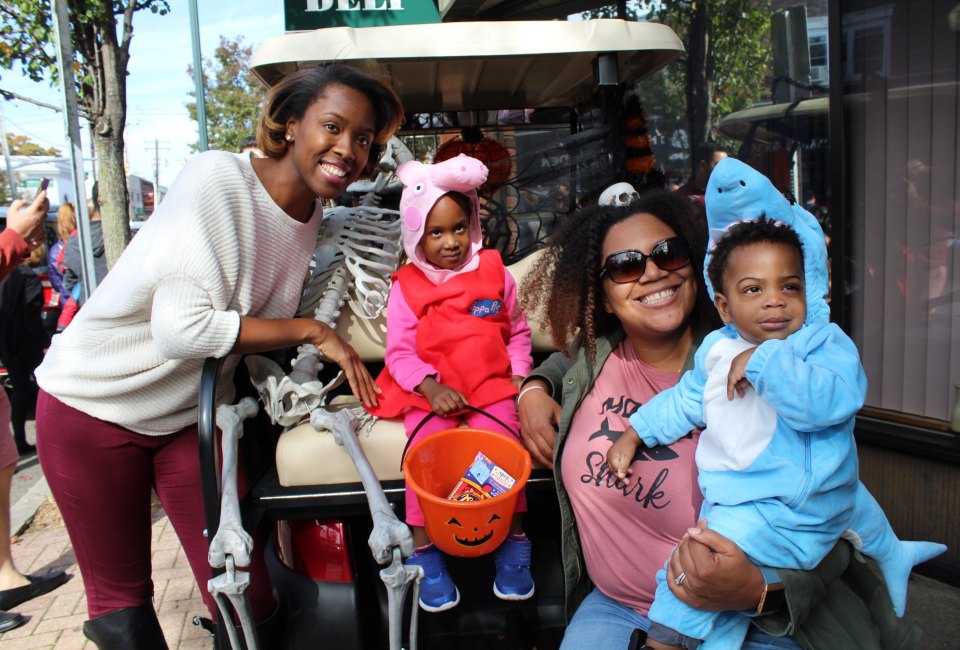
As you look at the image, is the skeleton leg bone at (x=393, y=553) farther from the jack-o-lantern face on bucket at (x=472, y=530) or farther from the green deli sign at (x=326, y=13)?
the green deli sign at (x=326, y=13)

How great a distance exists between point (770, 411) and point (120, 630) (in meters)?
1.80

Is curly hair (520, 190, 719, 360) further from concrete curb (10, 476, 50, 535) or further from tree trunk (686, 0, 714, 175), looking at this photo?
concrete curb (10, 476, 50, 535)

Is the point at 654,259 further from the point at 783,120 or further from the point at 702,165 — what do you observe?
the point at 702,165

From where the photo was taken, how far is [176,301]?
1.70 metres

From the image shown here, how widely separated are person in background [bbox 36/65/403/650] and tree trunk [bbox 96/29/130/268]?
517 cm

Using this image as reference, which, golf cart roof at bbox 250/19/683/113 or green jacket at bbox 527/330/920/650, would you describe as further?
golf cart roof at bbox 250/19/683/113

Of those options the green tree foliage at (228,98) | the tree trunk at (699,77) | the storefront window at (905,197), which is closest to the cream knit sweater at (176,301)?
the storefront window at (905,197)

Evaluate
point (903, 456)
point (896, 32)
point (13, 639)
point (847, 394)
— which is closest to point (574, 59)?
point (896, 32)

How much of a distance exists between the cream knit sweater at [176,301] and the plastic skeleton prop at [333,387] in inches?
7.5

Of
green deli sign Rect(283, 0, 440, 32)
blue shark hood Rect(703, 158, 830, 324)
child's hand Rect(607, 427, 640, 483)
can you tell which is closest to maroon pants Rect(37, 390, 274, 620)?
child's hand Rect(607, 427, 640, 483)

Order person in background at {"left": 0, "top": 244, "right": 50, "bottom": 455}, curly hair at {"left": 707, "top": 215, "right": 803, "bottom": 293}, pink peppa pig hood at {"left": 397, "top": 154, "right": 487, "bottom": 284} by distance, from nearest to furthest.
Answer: curly hair at {"left": 707, "top": 215, "right": 803, "bottom": 293} → pink peppa pig hood at {"left": 397, "top": 154, "right": 487, "bottom": 284} → person in background at {"left": 0, "top": 244, "right": 50, "bottom": 455}

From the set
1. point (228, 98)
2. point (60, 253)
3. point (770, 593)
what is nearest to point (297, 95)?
point (770, 593)

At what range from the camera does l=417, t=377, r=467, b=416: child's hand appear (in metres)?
2.04

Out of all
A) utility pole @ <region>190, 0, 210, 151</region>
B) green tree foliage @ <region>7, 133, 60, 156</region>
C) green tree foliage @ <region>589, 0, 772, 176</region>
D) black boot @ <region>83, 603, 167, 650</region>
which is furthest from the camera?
green tree foliage @ <region>7, 133, 60, 156</region>
